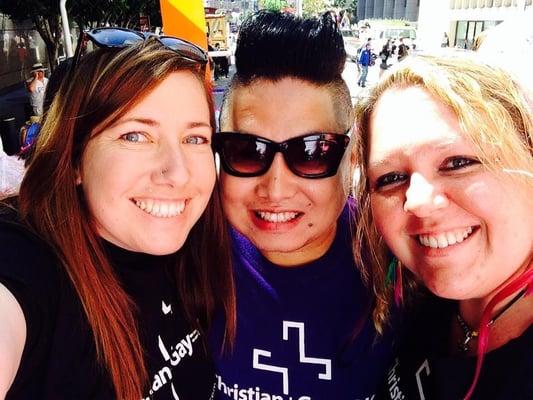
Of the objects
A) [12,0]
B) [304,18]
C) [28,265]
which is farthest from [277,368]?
[12,0]

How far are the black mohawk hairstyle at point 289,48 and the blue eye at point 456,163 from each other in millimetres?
792

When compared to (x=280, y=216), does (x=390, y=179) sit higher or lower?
higher

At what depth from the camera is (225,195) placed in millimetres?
2062

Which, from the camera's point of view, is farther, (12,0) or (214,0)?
(214,0)

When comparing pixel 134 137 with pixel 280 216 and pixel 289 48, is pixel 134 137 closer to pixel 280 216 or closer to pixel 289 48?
pixel 280 216

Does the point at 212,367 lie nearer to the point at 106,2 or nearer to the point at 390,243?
the point at 390,243

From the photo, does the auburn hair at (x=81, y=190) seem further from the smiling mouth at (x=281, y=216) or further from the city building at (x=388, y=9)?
the city building at (x=388, y=9)

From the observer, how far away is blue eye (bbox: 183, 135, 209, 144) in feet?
5.65

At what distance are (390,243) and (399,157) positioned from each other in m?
0.30

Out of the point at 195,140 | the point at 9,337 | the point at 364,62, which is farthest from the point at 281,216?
the point at 364,62

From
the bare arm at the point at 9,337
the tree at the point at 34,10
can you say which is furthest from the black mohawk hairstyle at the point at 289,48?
the tree at the point at 34,10

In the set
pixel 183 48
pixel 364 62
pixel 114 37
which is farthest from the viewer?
pixel 364 62

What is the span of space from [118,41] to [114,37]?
0.03 m

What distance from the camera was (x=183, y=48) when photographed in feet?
5.70
